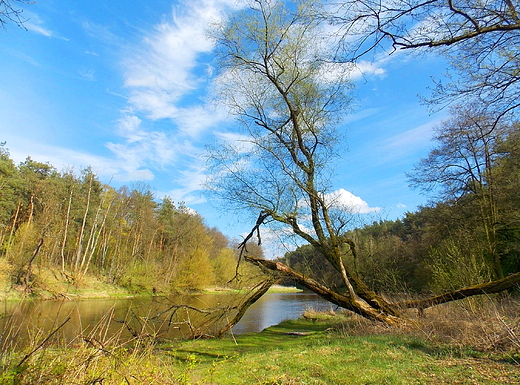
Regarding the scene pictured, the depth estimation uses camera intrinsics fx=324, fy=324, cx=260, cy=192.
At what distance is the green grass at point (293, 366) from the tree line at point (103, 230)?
2243 cm

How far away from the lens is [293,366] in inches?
209

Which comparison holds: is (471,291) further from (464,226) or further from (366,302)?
(464,226)

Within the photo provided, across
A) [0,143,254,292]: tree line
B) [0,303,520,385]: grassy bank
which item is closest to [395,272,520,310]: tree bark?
[0,303,520,385]: grassy bank

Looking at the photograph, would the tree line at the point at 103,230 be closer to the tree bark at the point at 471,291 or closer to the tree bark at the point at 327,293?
the tree bark at the point at 327,293

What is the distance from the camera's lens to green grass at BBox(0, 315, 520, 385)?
2.86 m

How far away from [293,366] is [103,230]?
34190mm

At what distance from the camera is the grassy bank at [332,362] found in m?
2.89

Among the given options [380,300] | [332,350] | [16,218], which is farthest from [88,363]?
[16,218]

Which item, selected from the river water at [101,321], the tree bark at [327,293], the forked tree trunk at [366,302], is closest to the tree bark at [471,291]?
the forked tree trunk at [366,302]

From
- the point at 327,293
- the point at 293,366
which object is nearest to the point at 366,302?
the point at 327,293

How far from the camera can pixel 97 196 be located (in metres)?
33.3

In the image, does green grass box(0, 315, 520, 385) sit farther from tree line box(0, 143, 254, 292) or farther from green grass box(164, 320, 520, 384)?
tree line box(0, 143, 254, 292)

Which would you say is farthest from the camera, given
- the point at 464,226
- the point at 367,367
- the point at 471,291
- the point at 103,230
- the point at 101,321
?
the point at 103,230

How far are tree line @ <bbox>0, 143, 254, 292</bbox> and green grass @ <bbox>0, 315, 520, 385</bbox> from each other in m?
22.4
